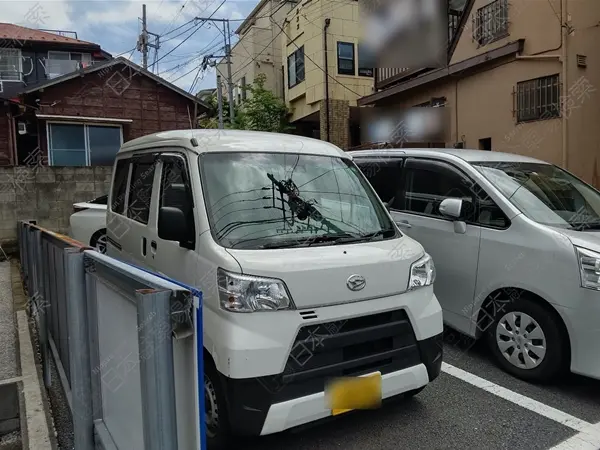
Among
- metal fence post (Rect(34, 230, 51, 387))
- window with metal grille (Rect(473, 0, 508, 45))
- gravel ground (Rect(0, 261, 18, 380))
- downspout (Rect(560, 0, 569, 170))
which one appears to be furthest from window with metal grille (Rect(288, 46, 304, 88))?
metal fence post (Rect(34, 230, 51, 387))

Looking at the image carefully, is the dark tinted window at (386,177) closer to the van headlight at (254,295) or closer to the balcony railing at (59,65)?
the van headlight at (254,295)

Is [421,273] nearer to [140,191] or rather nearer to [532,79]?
[140,191]

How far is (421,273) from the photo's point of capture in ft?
10.1

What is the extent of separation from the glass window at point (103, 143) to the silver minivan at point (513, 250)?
1225cm

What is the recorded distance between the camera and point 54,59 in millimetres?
20062

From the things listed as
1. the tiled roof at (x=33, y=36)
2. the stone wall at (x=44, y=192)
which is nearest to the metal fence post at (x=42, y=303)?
the stone wall at (x=44, y=192)

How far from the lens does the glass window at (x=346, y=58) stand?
16.8 m

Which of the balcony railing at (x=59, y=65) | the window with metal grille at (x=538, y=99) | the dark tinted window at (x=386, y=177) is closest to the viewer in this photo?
the dark tinted window at (x=386, y=177)

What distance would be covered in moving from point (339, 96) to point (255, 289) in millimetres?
15305

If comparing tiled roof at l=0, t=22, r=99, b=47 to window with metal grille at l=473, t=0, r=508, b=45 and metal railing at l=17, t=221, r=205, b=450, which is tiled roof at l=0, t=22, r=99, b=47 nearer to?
window with metal grille at l=473, t=0, r=508, b=45

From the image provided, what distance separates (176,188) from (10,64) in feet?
66.0

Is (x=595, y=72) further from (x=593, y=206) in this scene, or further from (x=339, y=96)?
(x=339, y=96)

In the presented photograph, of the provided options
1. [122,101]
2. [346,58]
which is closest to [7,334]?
[122,101]

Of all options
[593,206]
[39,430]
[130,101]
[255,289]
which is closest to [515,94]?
[593,206]
